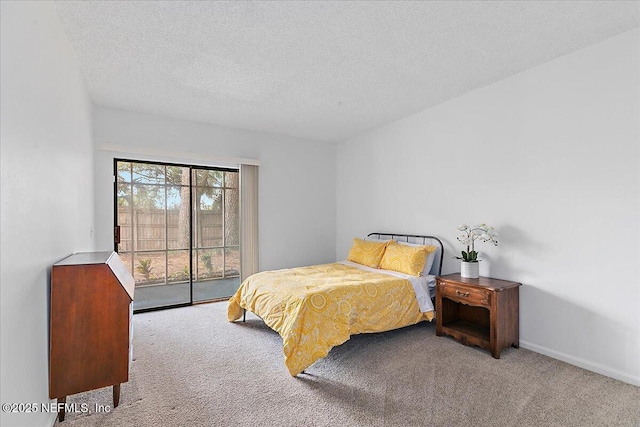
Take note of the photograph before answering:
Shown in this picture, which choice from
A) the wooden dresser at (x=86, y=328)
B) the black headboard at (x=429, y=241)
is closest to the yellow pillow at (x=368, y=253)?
the black headboard at (x=429, y=241)

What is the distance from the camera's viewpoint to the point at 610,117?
8.39 ft

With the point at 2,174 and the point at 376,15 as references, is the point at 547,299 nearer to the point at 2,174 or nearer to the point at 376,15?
the point at 376,15

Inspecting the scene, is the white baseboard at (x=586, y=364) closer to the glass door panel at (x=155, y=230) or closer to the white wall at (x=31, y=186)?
the white wall at (x=31, y=186)

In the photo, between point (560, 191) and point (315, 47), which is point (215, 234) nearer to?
point (315, 47)

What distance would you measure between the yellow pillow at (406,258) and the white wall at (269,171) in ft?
5.82

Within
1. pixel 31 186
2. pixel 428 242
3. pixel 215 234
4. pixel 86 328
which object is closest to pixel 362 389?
pixel 86 328

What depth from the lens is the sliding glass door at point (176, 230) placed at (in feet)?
14.7

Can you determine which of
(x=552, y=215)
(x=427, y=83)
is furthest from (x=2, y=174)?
(x=552, y=215)

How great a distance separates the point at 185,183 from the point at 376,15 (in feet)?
11.9

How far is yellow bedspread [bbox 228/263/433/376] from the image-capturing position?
2.59 metres

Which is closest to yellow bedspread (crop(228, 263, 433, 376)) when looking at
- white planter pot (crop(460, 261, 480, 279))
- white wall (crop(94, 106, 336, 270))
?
white planter pot (crop(460, 261, 480, 279))

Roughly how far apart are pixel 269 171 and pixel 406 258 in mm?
2585

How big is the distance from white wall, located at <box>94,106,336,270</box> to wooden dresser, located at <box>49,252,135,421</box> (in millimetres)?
2385

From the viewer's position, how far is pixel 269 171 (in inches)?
202
